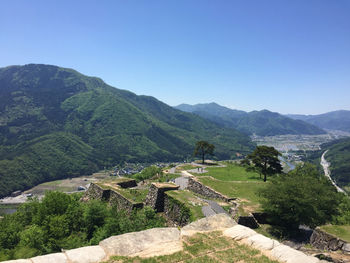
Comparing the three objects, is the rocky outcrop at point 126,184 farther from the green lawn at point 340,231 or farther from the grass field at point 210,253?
the green lawn at point 340,231

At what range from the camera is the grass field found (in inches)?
299

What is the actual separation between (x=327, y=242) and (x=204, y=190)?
52.9 ft

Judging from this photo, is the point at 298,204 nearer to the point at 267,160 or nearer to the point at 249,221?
the point at 249,221

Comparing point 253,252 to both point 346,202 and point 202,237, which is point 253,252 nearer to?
point 202,237

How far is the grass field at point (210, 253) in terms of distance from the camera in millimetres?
7586

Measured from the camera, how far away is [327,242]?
530 inches

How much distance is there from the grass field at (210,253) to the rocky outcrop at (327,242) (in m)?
7.43

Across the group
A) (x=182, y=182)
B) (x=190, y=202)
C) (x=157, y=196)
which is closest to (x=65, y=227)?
(x=157, y=196)

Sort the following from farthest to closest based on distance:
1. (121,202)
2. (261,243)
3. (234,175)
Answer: (234,175)
(121,202)
(261,243)

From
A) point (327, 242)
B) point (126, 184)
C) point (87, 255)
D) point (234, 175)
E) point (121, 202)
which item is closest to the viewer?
point (87, 255)

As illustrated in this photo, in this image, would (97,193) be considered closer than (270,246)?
No

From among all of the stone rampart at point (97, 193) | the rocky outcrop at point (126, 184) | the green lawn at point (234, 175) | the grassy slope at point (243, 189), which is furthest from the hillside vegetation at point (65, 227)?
the green lawn at point (234, 175)

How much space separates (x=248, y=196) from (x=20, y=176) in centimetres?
18868

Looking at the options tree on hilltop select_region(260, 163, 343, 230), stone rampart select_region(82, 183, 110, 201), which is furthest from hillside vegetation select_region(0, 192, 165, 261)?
tree on hilltop select_region(260, 163, 343, 230)
